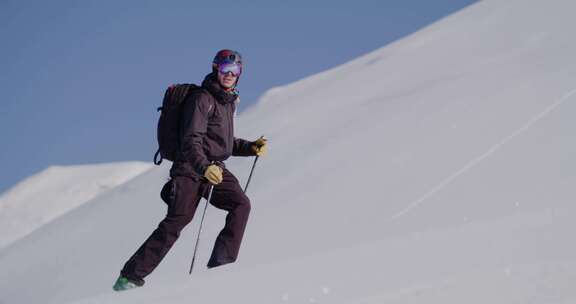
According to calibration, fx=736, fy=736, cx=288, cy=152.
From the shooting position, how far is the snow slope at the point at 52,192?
2903cm

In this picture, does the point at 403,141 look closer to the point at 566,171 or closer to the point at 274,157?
the point at 274,157

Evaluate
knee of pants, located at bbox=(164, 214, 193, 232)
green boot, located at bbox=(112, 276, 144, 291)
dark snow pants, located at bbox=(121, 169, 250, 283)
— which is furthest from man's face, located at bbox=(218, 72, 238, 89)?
green boot, located at bbox=(112, 276, 144, 291)

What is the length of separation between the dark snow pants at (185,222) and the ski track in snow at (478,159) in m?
2.49

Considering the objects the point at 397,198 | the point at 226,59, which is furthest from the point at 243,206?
the point at 397,198

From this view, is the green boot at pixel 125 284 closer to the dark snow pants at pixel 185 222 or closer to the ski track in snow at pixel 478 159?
the dark snow pants at pixel 185 222

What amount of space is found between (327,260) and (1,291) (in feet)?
25.2

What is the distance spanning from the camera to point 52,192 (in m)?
31.5

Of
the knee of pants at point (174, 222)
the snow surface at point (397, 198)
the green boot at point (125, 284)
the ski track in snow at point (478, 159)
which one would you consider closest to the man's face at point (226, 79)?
the knee of pants at point (174, 222)

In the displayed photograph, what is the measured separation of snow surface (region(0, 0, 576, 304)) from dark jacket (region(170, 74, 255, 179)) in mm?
620

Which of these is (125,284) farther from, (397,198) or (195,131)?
(397,198)

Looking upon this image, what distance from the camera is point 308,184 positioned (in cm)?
901

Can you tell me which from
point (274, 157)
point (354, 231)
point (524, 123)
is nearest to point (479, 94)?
point (524, 123)

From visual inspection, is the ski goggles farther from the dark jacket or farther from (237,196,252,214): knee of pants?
(237,196,252,214): knee of pants

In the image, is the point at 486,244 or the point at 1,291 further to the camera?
the point at 1,291
